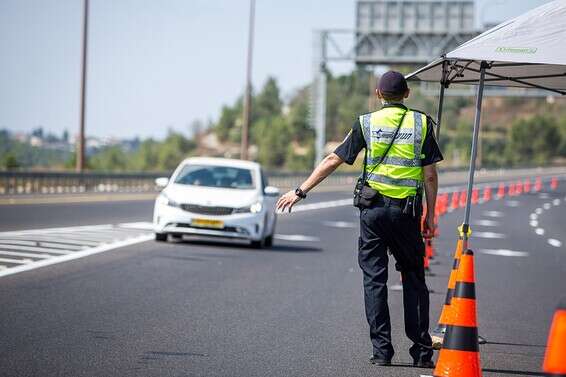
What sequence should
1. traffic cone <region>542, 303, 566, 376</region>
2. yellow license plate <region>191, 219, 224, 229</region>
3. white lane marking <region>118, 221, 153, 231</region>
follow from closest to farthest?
traffic cone <region>542, 303, 566, 376</region> < yellow license plate <region>191, 219, 224, 229</region> < white lane marking <region>118, 221, 153, 231</region>

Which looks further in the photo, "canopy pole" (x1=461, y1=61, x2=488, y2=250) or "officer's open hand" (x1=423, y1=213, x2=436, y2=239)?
"canopy pole" (x1=461, y1=61, x2=488, y2=250)

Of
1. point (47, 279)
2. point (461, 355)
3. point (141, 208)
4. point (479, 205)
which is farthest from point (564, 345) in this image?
point (479, 205)

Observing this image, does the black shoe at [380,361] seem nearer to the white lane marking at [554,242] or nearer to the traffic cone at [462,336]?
the traffic cone at [462,336]

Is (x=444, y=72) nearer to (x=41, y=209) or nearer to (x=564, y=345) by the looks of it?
(x=564, y=345)

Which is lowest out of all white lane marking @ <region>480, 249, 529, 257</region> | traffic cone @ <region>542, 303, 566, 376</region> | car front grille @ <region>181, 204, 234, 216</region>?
white lane marking @ <region>480, 249, 529, 257</region>

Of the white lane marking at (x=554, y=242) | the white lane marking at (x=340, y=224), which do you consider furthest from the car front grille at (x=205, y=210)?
the white lane marking at (x=340, y=224)

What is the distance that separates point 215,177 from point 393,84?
13107mm

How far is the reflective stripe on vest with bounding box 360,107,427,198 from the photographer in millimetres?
8617

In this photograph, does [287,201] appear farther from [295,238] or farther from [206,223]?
[295,238]

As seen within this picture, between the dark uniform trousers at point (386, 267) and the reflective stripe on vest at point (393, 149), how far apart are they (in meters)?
0.12

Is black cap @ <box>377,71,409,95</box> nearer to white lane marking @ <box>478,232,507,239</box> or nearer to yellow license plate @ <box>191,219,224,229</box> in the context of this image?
yellow license plate @ <box>191,219,224,229</box>

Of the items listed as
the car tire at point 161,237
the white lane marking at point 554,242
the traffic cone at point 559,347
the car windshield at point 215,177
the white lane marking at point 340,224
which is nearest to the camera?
the traffic cone at point 559,347

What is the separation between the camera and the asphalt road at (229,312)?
8.66 metres

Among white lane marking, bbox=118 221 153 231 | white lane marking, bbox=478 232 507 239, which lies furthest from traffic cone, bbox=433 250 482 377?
white lane marking, bbox=478 232 507 239
